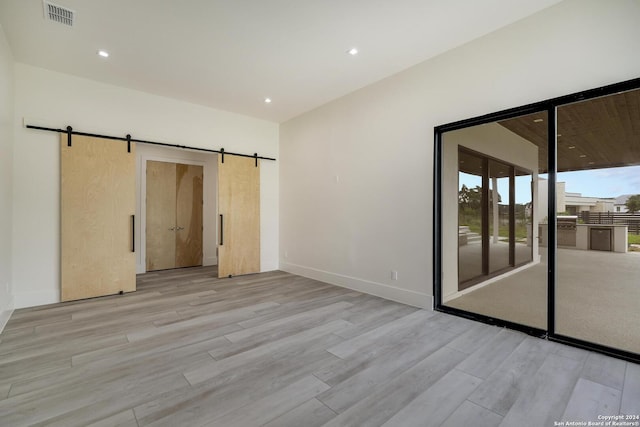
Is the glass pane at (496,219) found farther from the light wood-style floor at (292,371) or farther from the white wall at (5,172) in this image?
the white wall at (5,172)

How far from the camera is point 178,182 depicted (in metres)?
6.65

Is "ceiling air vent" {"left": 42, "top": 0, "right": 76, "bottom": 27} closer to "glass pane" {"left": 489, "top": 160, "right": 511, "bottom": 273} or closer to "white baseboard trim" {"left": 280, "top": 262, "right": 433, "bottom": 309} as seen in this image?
"white baseboard trim" {"left": 280, "top": 262, "right": 433, "bottom": 309}

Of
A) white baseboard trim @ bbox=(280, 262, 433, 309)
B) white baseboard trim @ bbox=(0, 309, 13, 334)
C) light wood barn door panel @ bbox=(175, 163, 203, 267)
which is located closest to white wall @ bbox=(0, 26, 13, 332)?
white baseboard trim @ bbox=(0, 309, 13, 334)

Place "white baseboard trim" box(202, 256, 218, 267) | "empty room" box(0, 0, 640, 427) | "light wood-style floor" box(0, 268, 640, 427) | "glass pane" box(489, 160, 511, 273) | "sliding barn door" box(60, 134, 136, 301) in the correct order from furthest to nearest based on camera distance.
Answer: "white baseboard trim" box(202, 256, 218, 267)
"glass pane" box(489, 160, 511, 273)
"sliding barn door" box(60, 134, 136, 301)
"empty room" box(0, 0, 640, 427)
"light wood-style floor" box(0, 268, 640, 427)

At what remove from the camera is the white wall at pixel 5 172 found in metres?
3.15

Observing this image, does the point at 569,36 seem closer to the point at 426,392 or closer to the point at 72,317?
the point at 426,392

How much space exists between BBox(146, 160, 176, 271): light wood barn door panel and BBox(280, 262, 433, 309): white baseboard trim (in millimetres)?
2911

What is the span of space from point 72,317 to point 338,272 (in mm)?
3637

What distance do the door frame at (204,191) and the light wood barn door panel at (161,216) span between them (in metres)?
0.11

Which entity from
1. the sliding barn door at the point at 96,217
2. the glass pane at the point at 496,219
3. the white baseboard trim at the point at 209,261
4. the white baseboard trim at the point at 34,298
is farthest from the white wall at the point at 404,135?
the white baseboard trim at the point at 34,298

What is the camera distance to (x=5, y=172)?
11.0 feet

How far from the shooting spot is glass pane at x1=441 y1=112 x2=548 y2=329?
12.6ft

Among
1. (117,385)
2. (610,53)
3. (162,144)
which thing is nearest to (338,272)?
(117,385)

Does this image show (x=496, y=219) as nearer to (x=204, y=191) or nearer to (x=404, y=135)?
(x=404, y=135)
